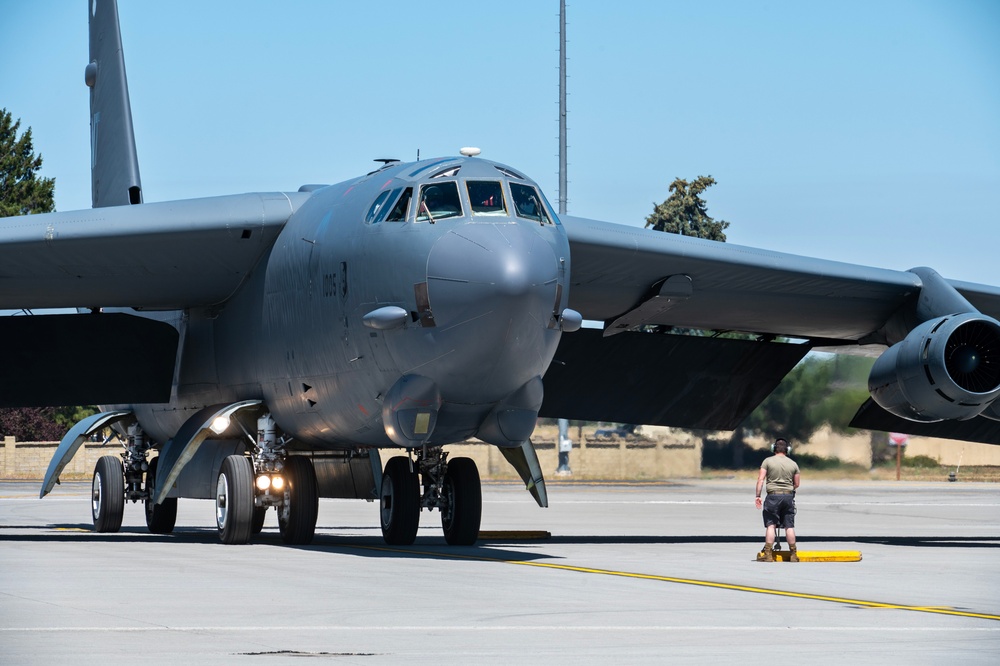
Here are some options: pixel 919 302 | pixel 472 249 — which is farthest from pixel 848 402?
pixel 472 249

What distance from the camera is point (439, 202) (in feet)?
53.9

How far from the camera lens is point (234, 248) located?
776 inches

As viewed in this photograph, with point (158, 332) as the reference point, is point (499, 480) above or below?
below

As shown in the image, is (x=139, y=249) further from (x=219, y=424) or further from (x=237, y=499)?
(x=237, y=499)

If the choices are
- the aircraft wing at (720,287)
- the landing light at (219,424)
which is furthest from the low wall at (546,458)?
the landing light at (219,424)

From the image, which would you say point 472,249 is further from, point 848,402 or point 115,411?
point 848,402

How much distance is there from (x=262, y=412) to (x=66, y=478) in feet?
140

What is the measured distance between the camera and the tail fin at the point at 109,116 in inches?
1021

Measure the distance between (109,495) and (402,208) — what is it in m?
9.79

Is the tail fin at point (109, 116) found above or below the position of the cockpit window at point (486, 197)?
above

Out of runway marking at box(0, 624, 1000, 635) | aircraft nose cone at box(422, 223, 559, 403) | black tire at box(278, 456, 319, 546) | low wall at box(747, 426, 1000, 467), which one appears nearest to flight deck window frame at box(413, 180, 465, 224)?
aircraft nose cone at box(422, 223, 559, 403)

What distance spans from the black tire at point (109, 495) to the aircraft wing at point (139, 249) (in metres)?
4.37

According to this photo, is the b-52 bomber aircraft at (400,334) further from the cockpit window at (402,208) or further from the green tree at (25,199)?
the green tree at (25,199)

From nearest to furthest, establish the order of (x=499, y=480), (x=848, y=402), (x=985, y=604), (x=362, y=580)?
(x=985, y=604)
(x=362, y=580)
(x=848, y=402)
(x=499, y=480)
